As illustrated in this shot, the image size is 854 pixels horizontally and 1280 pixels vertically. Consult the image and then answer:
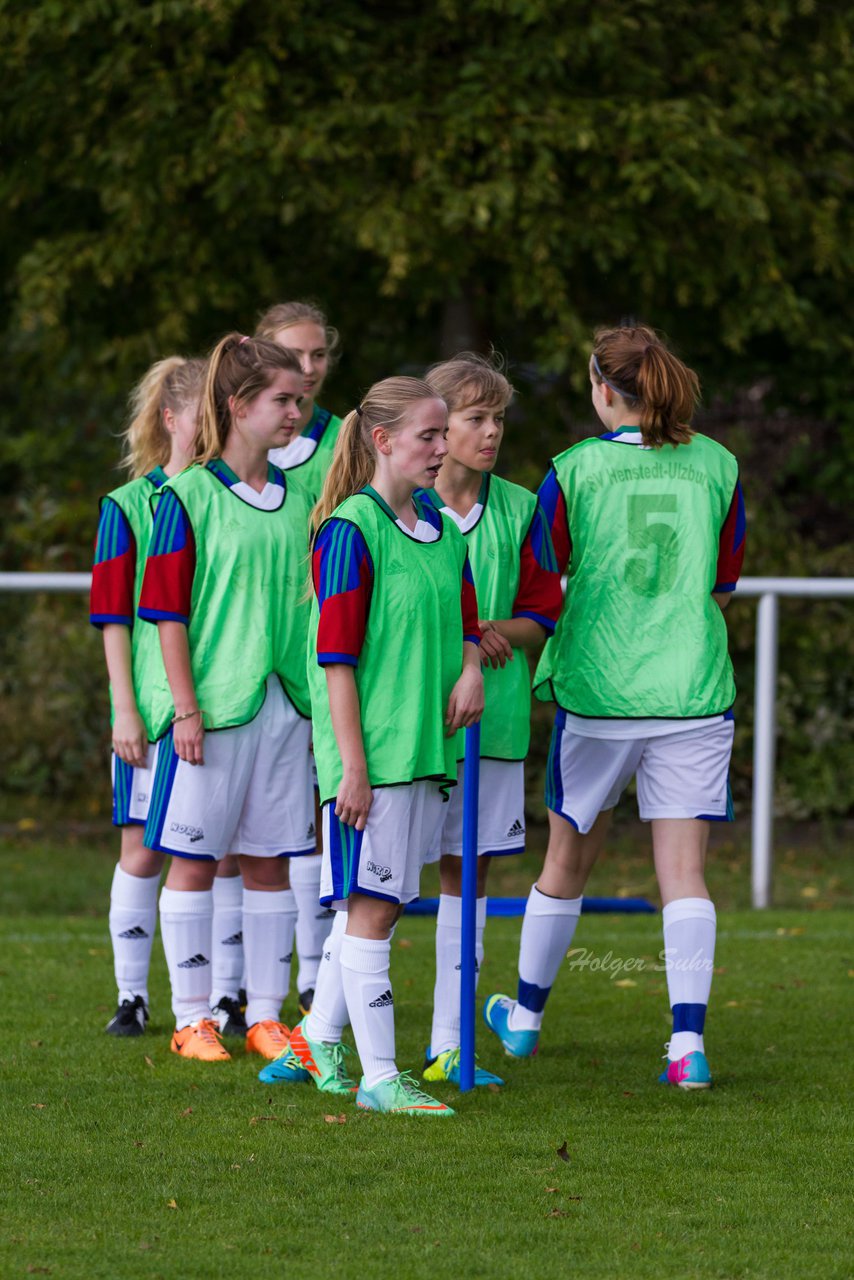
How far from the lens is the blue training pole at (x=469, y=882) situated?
447 centimetres

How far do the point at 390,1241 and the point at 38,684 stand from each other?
7620 millimetres

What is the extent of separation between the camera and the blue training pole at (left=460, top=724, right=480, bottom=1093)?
4.47 metres

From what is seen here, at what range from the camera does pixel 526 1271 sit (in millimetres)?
3260

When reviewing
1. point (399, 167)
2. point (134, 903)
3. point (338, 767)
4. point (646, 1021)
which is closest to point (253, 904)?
point (134, 903)

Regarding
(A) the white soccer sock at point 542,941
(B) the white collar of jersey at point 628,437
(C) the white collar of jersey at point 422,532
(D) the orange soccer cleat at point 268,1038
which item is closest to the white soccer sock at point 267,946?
(D) the orange soccer cleat at point 268,1038

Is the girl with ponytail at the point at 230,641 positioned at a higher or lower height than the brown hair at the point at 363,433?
lower

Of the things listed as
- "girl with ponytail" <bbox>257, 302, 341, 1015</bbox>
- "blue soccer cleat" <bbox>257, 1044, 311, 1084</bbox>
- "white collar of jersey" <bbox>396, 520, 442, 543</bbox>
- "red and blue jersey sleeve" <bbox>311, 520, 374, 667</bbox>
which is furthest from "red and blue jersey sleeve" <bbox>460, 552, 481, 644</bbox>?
"blue soccer cleat" <bbox>257, 1044, 311, 1084</bbox>

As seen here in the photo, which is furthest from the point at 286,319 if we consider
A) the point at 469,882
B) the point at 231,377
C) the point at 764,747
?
the point at 764,747

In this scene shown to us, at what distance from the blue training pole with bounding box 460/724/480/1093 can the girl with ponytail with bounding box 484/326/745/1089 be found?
48 cm

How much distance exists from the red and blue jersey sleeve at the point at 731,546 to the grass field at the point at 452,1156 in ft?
4.47

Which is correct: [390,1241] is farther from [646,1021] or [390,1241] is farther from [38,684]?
[38,684]

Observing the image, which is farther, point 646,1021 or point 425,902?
point 425,902

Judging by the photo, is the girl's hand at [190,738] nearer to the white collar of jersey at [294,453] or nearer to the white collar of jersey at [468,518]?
the white collar of jersey at [468,518]

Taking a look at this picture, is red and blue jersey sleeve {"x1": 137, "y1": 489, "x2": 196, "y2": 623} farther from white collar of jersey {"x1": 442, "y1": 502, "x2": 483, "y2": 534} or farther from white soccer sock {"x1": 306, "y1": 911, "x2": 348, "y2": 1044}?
white soccer sock {"x1": 306, "y1": 911, "x2": 348, "y2": 1044}
